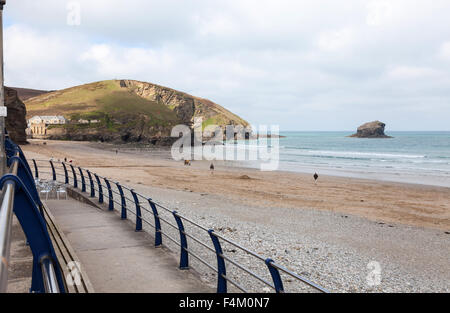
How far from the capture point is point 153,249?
795cm

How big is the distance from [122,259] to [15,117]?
58.0 m

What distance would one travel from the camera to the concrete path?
594 cm

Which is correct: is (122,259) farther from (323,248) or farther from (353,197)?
(353,197)

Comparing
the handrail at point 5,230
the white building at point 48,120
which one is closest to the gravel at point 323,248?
the handrail at point 5,230

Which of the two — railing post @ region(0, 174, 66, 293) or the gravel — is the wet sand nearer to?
the gravel

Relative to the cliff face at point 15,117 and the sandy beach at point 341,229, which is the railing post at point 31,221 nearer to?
the sandy beach at point 341,229

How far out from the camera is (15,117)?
56.3m

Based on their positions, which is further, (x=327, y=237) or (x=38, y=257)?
(x=327, y=237)

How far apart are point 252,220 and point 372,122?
619 feet

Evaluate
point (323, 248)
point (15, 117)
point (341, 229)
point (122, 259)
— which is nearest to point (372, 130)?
point (15, 117)

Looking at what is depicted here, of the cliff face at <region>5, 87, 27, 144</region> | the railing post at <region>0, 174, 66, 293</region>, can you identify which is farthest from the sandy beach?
the cliff face at <region>5, 87, 27, 144</region>

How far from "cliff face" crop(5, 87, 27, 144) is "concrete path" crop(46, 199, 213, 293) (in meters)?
52.3
